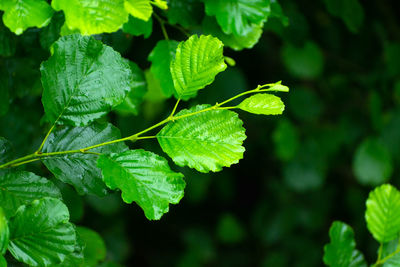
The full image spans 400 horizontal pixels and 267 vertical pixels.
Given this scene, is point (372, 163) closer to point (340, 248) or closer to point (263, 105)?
point (340, 248)

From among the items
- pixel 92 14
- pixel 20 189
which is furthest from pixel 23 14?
pixel 20 189

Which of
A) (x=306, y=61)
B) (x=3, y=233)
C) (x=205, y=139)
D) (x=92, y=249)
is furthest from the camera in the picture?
(x=306, y=61)

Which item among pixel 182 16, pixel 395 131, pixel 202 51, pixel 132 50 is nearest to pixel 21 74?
pixel 132 50

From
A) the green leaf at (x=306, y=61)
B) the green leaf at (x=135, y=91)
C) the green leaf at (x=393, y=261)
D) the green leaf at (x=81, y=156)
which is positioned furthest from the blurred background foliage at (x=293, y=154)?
the green leaf at (x=393, y=261)

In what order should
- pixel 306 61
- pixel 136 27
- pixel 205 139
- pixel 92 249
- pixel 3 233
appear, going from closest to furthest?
pixel 3 233, pixel 205 139, pixel 136 27, pixel 92 249, pixel 306 61

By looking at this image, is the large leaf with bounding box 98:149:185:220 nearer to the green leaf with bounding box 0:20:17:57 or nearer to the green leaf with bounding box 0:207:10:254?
the green leaf with bounding box 0:207:10:254

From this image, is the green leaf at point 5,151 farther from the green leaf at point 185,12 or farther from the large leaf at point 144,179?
the green leaf at point 185,12

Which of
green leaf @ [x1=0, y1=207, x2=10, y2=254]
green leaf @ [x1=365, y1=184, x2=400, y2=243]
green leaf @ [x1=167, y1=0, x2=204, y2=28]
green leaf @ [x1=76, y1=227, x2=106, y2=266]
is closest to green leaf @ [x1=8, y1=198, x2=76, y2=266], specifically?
green leaf @ [x1=0, y1=207, x2=10, y2=254]
